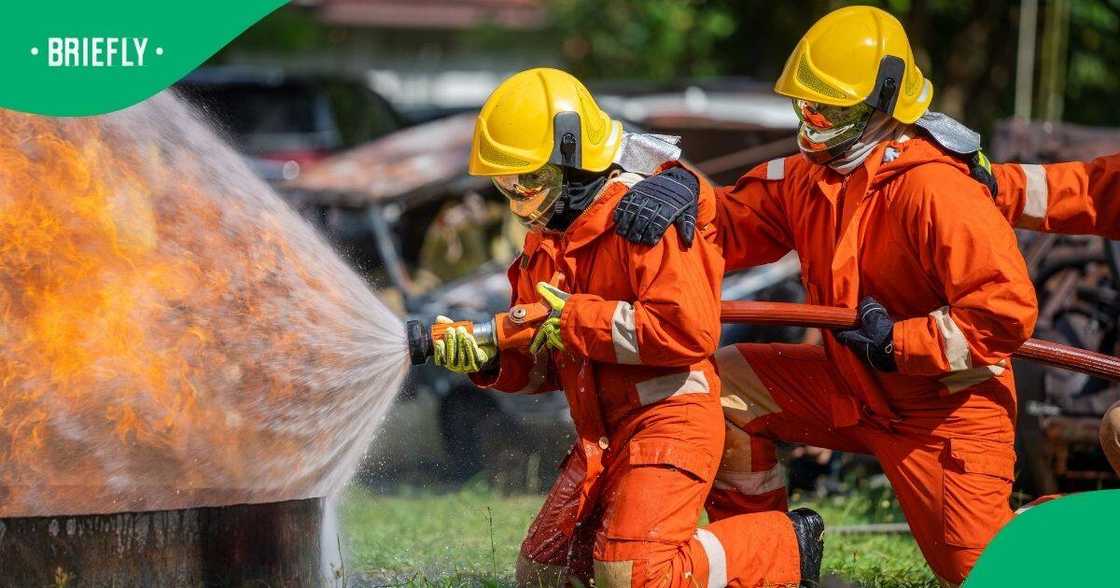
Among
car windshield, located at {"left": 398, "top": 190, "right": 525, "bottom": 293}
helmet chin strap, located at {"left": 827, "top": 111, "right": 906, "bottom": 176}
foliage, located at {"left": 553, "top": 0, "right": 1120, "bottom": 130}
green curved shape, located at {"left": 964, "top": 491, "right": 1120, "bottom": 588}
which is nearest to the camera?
green curved shape, located at {"left": 964, "top": 491, "right": 1120, "bottom": 588}

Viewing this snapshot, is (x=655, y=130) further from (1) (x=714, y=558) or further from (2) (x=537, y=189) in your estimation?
(1) (x=714, y=558)

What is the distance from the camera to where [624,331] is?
464 centimetres

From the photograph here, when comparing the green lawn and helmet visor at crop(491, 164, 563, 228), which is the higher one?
helmet visor at crop(491, 164, 563, 228)

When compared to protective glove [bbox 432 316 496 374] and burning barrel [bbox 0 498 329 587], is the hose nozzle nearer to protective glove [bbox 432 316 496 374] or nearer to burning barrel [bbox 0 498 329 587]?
protective glove [bbox 432 316 496 374]

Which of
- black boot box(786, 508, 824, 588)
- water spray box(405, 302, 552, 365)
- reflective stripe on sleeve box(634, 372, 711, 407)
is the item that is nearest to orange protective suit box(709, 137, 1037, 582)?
black boot box(786, 508, 824, 588)

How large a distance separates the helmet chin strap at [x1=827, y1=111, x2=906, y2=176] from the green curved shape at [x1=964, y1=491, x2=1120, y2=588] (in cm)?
148

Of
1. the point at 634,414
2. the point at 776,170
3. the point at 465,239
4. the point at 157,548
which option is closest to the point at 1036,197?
the point at 776,170

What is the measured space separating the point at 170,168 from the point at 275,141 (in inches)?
448

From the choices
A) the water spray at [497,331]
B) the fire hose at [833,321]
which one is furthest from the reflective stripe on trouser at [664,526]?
the water spray at [497,331]

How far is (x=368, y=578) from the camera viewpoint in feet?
19.6

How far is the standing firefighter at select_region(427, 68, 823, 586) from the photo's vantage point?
4691 millimetres

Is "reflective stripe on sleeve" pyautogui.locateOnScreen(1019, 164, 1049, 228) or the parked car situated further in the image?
the parked car

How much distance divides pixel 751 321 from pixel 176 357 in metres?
1.95

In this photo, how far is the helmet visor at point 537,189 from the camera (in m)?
4.88
